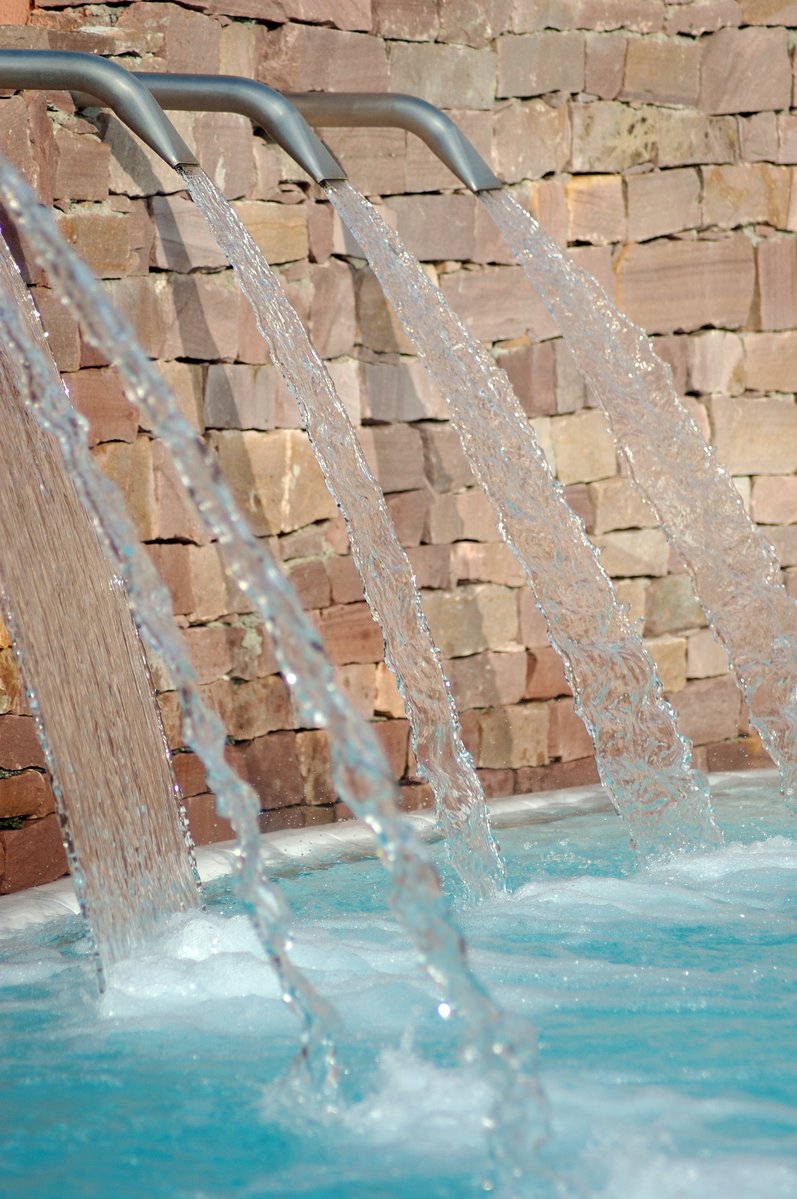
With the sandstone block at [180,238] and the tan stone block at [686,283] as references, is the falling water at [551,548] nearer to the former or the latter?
the sandstone block at [180,238]

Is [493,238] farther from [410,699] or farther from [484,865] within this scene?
[484,865]

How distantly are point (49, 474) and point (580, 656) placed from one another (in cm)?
113

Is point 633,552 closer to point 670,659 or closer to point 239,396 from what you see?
point 670,659

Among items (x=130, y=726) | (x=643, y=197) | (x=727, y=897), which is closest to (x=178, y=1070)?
(x=130, y=726)

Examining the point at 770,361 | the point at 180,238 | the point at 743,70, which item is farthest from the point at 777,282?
the point at 180,238

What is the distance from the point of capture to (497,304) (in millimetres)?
3557

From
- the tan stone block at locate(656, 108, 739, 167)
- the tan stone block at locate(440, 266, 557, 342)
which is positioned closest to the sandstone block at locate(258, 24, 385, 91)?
the tan stone block at locate(440, 266, 557, 342)

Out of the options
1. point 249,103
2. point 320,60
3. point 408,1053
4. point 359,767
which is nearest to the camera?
point 359,767

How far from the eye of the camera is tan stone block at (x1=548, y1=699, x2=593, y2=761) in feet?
11.9

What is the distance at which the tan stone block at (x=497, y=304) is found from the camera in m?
3.51

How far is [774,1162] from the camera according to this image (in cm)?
142

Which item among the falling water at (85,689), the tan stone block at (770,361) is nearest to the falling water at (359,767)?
the falling water at (85,689)

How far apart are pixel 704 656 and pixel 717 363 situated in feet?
2.37

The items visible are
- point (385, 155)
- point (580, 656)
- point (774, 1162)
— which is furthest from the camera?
point (385, 155)
